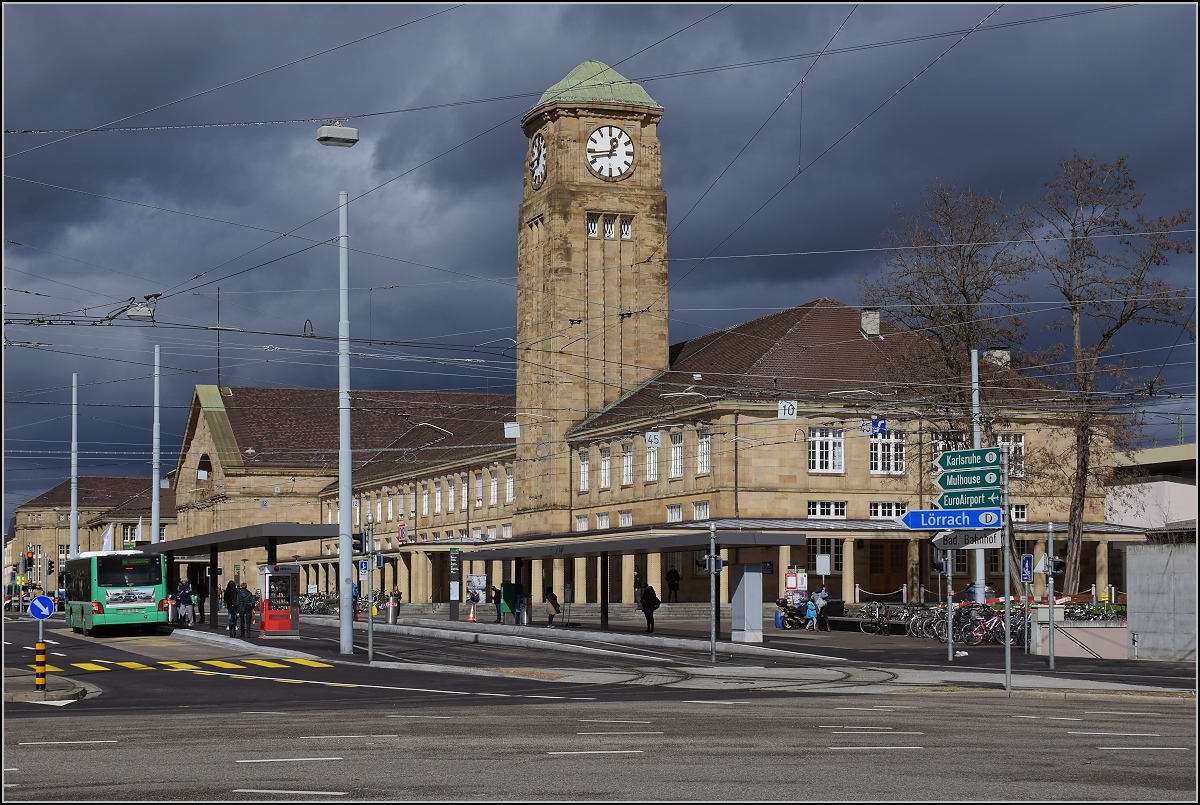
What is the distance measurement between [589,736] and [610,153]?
63.8m

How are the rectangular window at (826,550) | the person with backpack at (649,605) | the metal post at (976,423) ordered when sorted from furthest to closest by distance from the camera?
the rectangular window at (826,550)
the person with backpack at (649,605)
the metal post at (976,423)

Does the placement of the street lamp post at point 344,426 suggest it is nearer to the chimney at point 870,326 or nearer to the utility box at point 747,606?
the utility box at point 747,606

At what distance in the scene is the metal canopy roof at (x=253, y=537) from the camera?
147ft

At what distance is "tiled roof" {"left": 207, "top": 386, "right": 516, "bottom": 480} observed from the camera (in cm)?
11394

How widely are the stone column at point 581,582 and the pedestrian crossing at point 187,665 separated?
39520mm

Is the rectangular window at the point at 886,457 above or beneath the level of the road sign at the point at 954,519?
above

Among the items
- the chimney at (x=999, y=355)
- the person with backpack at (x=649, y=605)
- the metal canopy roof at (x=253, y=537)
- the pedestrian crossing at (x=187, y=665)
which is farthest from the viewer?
the chimney at (x=999, y=355)

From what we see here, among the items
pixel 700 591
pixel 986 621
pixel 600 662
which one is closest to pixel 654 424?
pixel 700 591

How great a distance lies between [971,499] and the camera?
28797 mm

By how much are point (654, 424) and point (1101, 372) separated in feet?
93.0

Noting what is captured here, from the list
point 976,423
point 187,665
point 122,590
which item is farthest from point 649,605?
point 187,665

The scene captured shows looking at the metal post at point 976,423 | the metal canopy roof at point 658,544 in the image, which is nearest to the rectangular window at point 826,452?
the metal canopy roof at point 658,544

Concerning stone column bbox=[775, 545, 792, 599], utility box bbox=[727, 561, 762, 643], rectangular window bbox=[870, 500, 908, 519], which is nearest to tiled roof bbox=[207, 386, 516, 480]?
rectangular window bbox=[870, 500, 908, 519]

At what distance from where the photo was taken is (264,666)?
35656mm
